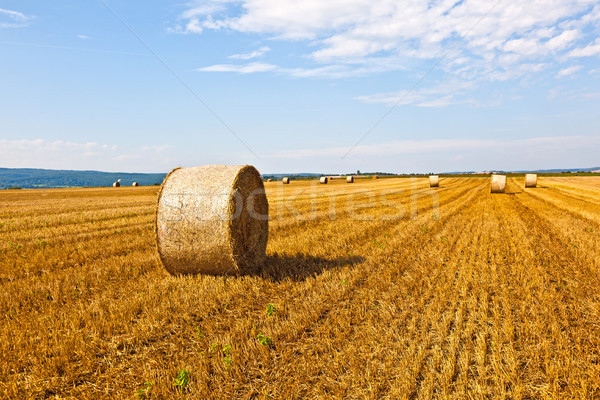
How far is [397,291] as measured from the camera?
252 inches

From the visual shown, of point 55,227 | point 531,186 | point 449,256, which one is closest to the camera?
point 449,256

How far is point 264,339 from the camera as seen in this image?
4617mm

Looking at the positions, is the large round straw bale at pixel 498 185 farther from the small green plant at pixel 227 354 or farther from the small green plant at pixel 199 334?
the small green plant at pixel 227 354

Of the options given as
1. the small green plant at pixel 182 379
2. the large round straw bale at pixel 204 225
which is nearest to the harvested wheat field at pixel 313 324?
the small green plant at pixel 182 379

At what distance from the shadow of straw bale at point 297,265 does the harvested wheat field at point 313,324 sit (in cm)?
5

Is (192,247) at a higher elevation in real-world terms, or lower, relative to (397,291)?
higher

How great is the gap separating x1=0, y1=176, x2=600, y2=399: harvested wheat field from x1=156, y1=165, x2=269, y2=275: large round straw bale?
35cm

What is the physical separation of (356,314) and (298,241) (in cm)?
523

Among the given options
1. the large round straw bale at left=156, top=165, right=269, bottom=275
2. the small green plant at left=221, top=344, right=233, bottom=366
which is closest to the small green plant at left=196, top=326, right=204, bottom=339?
the small green plant at left=221, top=344, right=233, bottom=366

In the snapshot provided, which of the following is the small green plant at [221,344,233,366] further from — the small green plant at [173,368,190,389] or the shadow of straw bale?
the shadow of straw bale

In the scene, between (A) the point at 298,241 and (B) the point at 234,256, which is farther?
(A) the point at 298,241

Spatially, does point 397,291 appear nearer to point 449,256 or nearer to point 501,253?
point 449,256

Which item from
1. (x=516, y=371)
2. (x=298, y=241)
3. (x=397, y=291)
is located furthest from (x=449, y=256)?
(x=516, y=371)

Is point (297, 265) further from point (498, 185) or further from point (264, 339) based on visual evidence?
point (498, 185)
